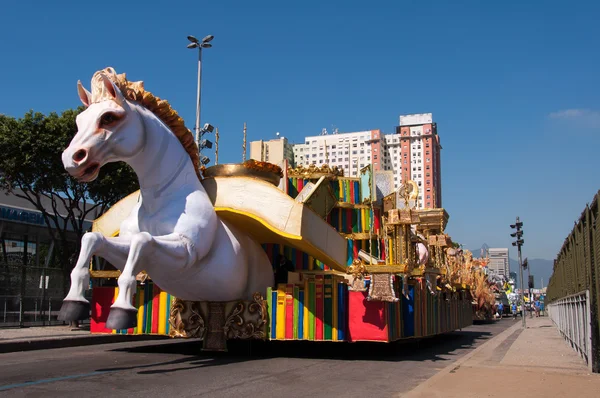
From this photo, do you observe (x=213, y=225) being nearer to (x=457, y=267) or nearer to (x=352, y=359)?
(x=352, y=359)

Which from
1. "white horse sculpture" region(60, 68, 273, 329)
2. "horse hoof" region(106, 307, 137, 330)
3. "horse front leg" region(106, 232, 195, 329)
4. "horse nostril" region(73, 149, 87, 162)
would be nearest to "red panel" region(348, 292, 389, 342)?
"white horse sculpture" region(60, 68, 273, 329)

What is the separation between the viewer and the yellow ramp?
10.9 m

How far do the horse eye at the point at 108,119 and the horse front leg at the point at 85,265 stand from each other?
67.6 inches

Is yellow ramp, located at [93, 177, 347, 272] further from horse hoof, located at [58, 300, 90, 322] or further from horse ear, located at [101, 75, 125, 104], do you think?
horse hoof, located at [58, 300, 90, 322]

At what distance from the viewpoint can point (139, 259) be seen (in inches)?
344

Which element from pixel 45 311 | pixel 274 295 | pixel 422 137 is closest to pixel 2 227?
pixel 45 311

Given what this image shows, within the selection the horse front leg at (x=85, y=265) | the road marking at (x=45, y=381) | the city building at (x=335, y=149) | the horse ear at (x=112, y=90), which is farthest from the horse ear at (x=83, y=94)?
the city building at (x=335, y=149)

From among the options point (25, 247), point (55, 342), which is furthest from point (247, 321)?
point (25, 247)

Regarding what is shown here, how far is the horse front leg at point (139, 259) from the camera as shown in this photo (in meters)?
8.03

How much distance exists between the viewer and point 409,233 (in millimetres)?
13820

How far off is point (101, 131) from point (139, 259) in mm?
2061

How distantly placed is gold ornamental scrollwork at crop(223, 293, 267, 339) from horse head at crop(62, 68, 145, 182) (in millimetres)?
3868

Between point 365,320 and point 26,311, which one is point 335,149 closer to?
point 26,311

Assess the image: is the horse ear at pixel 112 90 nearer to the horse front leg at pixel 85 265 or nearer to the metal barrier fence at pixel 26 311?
the horse front leg at pixel 85 265
